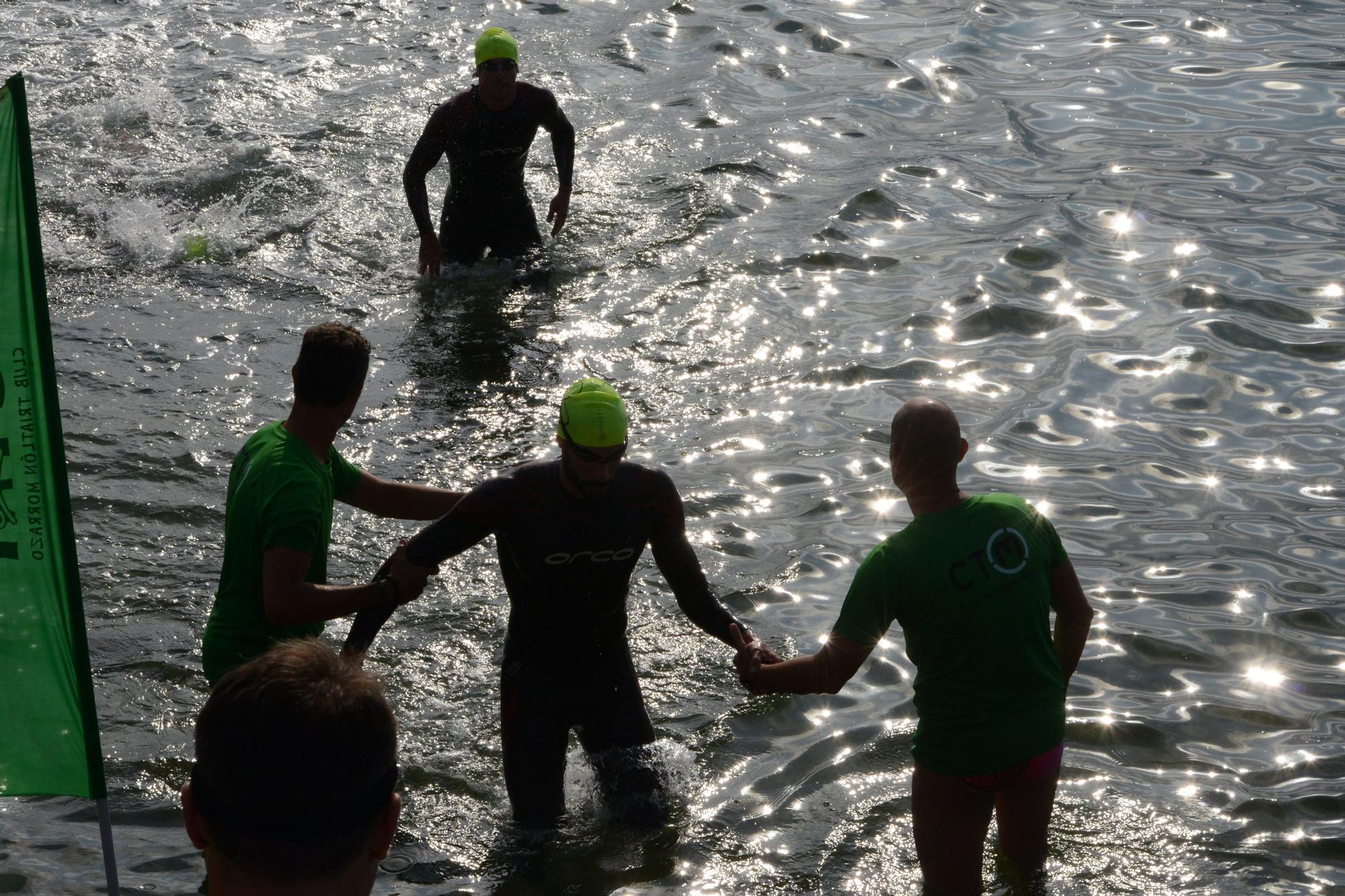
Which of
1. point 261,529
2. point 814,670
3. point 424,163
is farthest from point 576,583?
point 424,163

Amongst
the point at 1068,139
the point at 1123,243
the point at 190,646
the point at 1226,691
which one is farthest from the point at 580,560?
the point at 1068,139

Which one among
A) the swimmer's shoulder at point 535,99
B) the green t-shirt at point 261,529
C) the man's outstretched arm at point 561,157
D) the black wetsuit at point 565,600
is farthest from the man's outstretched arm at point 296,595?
the man's outstretched arm at point 561,157

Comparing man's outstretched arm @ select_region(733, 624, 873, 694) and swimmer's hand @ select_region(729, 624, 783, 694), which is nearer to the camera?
man's outstretched arm @ select_region(733, 624, 873, 694)

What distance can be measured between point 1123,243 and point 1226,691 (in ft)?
21.3

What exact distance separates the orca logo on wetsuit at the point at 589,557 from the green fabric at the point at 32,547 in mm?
2004

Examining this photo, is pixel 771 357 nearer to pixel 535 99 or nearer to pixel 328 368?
pixel 535 99

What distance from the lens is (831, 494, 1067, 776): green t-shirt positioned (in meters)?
4.72

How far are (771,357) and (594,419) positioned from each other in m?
5.75

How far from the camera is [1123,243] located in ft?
41.5

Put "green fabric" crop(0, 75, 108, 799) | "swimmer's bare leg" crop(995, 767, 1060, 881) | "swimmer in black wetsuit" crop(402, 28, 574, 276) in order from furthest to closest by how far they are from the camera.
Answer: "swimmer in black wetsuit" crop(402, 28, 574, 276) → "swimmer's bare leg" crop(995, 767, 1060, 881) → "green fabric" crop(0, 75, 108, 799)

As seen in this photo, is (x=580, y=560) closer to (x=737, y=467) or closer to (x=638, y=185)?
(x=737, y=467)

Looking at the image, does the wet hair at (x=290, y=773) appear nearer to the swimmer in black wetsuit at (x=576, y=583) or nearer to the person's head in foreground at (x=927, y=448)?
the person's head in foreground at (x=927, y=448)

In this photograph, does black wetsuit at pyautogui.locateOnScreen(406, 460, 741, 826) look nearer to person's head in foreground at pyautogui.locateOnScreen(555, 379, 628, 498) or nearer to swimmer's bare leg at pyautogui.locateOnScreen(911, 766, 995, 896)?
person's head in foreground at pyautogui.locateOnScreen(555, 379, 628, 498)

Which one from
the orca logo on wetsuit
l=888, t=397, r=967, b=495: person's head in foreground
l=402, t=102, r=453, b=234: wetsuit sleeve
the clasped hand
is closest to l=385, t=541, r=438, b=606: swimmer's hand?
the clasped hand
